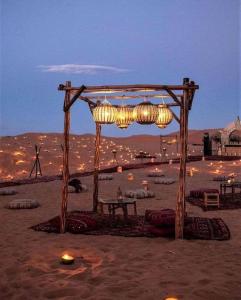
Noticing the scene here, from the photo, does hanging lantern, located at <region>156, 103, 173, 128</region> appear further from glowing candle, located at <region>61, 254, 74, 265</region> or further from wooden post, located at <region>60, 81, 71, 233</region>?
glowing candle, located at <region>61, 254, 74, 265</region>

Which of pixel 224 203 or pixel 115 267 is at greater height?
pixel 224 203

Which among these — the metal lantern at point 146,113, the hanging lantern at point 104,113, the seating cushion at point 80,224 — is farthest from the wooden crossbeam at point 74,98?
the seating cushion at point 80,224

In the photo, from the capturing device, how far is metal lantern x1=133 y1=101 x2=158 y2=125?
28.7ft

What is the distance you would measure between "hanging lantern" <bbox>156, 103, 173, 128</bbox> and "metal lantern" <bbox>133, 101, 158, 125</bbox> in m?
0.90

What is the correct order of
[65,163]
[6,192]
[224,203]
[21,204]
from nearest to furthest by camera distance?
[65,163] → [21,204] → [224,203] → [6,192]

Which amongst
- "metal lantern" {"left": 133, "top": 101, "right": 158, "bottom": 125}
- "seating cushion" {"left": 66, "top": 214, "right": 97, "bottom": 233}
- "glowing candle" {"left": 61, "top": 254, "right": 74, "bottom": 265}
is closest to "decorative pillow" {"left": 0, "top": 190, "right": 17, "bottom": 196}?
"seating cushion" {"left": 66, "top": 214, "right": 97, "bottom": 233}

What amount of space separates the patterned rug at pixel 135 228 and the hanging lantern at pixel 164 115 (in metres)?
2.38

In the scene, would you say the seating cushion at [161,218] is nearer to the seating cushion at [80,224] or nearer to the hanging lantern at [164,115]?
the seating cushion at [80,224]

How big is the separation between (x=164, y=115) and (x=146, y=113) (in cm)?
107

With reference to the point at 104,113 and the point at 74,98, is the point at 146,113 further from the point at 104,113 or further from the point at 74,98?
the point at 74,98

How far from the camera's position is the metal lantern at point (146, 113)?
8.74m

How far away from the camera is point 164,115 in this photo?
9695 millimetres

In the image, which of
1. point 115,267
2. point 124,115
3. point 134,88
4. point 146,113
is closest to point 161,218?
point 146,113

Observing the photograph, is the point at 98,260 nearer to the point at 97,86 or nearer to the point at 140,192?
the point at 97,86
